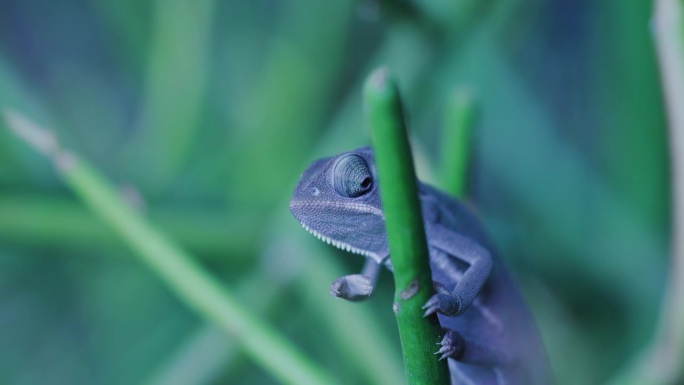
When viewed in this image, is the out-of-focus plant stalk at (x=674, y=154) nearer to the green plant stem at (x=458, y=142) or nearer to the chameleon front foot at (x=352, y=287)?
the green plant stem at (x=458, y=142)

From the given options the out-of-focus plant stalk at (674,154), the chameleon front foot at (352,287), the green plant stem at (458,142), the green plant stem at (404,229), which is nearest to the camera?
the green plant stem at (404,229)

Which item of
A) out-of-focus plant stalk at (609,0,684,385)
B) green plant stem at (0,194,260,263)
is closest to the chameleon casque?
out-of-focus plant stalk at (609,0,684,385)

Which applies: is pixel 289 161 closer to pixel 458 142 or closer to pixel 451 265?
pixel 458 142

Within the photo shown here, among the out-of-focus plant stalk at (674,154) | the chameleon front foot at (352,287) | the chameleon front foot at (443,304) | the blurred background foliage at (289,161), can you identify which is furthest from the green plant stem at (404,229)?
the blurred background foliage at (289,161)

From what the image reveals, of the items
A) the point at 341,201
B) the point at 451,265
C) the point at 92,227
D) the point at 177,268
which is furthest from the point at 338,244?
the point at 92,227

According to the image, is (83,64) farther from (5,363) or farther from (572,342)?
(572,342)

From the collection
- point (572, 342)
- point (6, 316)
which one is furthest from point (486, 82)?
point (6, 316)

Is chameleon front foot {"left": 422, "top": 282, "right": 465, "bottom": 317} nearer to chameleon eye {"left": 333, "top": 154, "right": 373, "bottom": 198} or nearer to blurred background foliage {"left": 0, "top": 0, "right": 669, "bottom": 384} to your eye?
chameleon eye {"left": 333, "top": 154, "right": 373, "bottom": 198}
